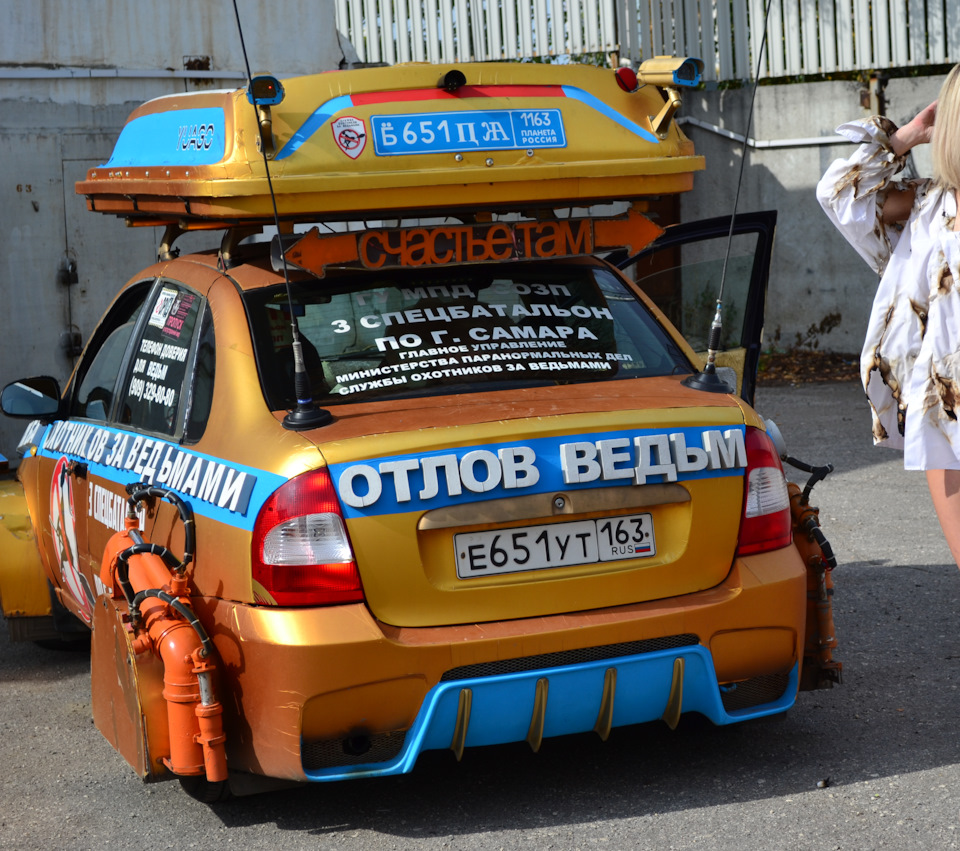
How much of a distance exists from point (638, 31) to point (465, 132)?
34.6 feet

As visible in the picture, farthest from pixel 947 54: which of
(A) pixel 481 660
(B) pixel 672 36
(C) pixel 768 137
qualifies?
(A) pixel 481 660

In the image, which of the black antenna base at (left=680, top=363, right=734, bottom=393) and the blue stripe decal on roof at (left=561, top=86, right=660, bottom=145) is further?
the blue stripe decal on roof at (left=561, top=86, right=660, bottom=145)

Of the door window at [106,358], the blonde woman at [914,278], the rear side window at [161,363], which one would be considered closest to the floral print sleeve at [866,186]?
the blonde woman at [914,278]

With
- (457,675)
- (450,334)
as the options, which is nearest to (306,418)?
(450,334)

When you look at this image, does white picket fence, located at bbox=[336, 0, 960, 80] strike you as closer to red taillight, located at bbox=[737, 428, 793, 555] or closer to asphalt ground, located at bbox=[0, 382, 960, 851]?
asphalt ground, located at bbox=[0, 382, 960, 851]

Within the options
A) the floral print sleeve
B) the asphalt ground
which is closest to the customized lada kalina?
the asphalt ground

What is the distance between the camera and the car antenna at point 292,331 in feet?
11.5

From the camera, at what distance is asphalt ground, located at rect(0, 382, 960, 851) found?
3.54 m

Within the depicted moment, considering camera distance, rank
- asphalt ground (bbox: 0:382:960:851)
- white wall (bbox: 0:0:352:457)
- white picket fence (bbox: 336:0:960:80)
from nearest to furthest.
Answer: asphalt ground (bbox: 0:382:960:851) < white wall (bbox: 0:0:352:457) < white picket fence (bbox: 336:0:960:80)

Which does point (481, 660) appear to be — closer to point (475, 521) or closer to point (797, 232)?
point (475, 521)

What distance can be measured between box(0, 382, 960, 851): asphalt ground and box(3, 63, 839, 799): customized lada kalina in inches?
10.1

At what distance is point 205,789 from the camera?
147 inches

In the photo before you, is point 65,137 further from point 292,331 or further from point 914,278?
point 914,278

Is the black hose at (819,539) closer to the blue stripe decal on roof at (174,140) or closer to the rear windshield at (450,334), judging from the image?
the rear windshield at (450,334)
